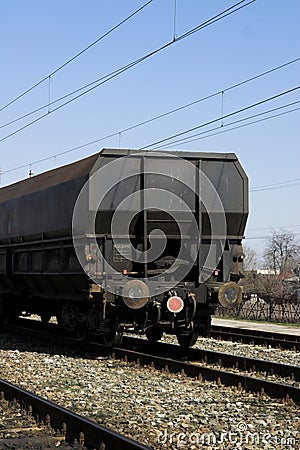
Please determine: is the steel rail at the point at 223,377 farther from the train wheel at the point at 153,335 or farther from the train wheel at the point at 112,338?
the train wheel at the point at 153,335

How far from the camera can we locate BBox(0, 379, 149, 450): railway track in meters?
7.15

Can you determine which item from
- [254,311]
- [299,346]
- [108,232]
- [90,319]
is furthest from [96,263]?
[254,311]

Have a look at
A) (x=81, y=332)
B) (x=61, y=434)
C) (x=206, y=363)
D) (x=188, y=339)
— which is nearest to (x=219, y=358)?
(x=206, y=363)

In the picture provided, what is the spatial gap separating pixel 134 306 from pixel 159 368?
1.25 meters

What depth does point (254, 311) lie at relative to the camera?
105 ft

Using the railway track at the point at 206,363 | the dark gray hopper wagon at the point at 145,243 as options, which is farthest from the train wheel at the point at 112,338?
the railway track at the point at 206,363

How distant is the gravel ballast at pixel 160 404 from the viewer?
776 cm

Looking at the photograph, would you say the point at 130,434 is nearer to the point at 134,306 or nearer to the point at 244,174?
the point at 134,306

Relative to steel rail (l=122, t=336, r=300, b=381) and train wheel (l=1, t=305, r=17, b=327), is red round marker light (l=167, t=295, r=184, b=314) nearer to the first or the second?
steel rail (l=122, t=336, r=300, b=381)

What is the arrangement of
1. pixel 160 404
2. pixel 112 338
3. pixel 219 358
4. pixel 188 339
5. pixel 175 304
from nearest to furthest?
pixel 160 404 → pixel 175 304 → pixel 219 358 → pixel 112 338 → pixel 188 339

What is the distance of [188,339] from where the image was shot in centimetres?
1545

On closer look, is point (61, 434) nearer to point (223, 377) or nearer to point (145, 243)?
point (223, 377)

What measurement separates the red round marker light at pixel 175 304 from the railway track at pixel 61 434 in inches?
200

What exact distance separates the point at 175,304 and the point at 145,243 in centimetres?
131
